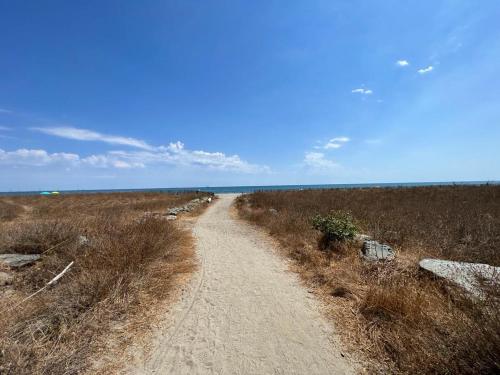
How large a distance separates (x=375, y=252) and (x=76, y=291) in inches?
246

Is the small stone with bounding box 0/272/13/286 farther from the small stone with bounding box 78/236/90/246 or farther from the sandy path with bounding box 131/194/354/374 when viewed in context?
the sandy path with bounding box 131/194/354/374

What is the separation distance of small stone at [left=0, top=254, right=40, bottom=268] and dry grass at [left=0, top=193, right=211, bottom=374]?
284 mm

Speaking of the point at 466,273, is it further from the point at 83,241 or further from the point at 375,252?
the point at 83,241

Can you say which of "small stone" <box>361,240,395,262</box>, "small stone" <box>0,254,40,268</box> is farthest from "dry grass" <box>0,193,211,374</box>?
"small stone" <box>361,240,395,262</box>

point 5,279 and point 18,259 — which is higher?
point 18,259

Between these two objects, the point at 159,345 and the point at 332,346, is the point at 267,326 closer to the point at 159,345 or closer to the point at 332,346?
the point at 332,346

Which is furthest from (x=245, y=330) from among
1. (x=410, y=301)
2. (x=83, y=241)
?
(x=83, y=241)

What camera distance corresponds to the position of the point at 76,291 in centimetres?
420

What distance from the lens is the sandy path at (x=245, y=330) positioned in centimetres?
313

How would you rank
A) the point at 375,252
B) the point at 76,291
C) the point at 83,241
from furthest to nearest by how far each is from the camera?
the point at 83,241
the point at 375,252
the point at 76,291

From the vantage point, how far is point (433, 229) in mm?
8672

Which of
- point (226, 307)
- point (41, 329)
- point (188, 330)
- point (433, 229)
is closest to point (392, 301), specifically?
point (226, 307)

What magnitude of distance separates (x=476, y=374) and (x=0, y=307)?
20.5 ft

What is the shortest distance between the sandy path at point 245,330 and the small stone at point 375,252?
6.38ft
